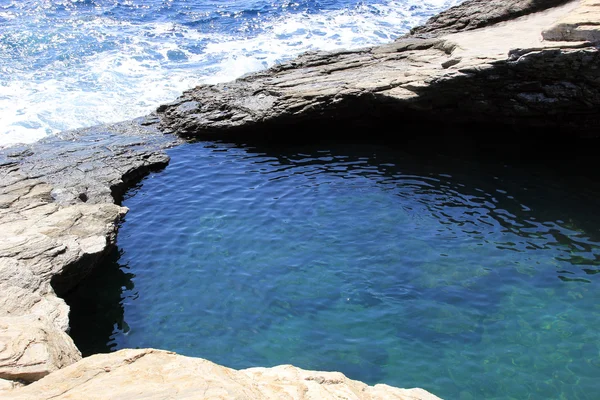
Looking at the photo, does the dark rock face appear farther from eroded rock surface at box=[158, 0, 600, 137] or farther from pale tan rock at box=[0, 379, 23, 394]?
pale tan rock at box=[0, 379, 23, 394]

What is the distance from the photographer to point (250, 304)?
10312 mm

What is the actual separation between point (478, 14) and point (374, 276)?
13.8 meters

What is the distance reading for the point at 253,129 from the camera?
17.4 m

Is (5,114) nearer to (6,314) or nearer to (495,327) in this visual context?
(6,314)

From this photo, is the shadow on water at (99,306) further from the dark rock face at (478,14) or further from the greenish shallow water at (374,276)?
the dark rock face at (478,14)

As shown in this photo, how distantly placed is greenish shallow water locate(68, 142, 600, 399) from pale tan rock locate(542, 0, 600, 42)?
330 centimetres

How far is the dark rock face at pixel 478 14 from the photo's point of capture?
19.6 metres

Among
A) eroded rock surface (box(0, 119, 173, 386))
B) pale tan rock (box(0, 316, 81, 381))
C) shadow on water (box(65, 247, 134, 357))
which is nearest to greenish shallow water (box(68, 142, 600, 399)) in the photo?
shadow on water (box(65, 247, 134, 357))

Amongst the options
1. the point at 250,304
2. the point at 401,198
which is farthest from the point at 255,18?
the point at 250,304

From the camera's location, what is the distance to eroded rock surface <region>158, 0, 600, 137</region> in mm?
13758

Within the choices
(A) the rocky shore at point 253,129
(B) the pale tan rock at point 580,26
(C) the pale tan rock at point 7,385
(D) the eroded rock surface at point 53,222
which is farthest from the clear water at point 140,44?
(C) the pale tan rock at point 7,385

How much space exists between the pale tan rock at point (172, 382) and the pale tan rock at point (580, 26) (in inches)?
413

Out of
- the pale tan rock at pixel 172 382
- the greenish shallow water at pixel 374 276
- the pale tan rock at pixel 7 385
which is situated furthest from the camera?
the greenish shallow water at pixel 374 276

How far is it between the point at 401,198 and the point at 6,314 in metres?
8.87
